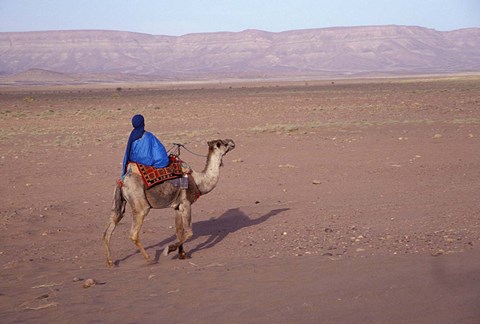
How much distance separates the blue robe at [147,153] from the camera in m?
9.97

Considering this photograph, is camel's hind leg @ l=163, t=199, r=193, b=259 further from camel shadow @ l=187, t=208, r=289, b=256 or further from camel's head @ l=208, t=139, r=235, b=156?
camel's head @ l=208, t=139, r=235, b=156

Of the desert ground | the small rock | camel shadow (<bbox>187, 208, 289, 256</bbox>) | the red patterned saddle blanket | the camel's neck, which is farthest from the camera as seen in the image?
camel shadow (<bbox>187, 208, 289, 256</bbox>)

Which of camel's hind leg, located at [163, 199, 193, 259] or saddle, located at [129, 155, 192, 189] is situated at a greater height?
saddle, located at [129, 155, 192, 189]

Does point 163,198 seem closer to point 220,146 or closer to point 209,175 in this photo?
point 209,175

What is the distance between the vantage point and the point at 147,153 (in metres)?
9.98

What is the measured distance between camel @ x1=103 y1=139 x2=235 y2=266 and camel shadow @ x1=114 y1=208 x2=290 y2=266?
1.35ft

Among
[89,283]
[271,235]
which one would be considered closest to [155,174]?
[89,283]

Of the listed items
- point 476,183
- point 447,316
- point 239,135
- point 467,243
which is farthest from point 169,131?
point 447,316

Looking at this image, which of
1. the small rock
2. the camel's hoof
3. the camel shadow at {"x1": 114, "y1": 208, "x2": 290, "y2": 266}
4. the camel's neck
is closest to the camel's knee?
the camel's hoof

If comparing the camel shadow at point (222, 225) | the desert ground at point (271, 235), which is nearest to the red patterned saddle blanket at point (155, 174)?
the desert ground at point (271, 235)

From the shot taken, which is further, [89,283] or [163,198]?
[163,198]

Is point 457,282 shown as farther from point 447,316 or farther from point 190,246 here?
point 190,246

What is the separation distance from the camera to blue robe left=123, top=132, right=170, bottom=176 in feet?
32.7

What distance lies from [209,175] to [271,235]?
137cm
